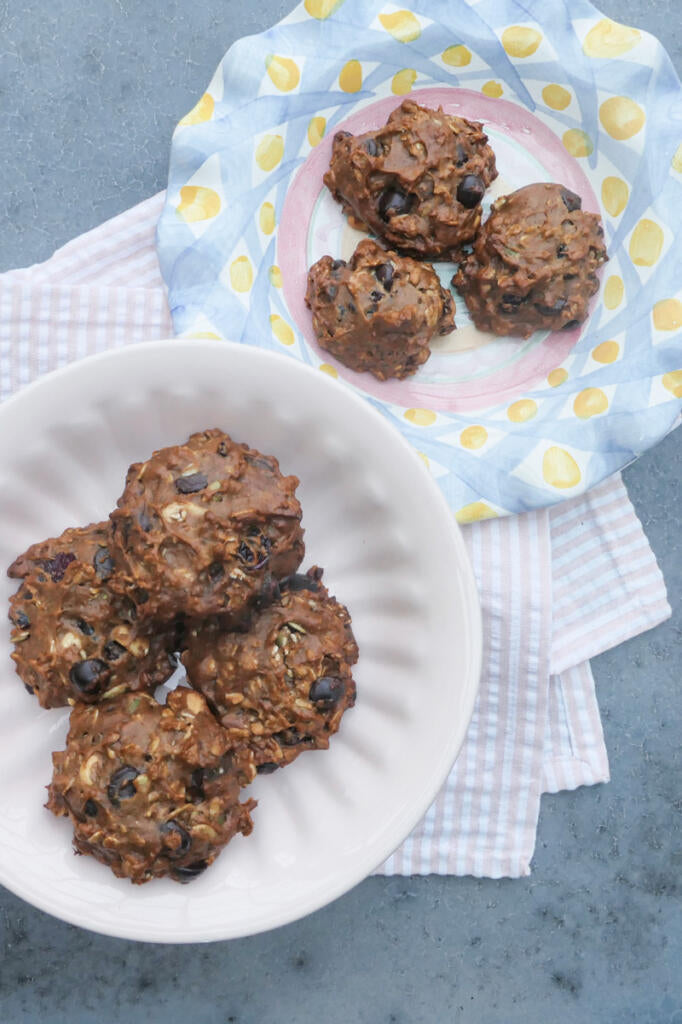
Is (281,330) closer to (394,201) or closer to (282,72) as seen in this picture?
(394,201)

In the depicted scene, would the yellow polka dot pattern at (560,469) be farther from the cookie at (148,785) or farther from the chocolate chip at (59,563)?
the chocolate chip at (59,563)

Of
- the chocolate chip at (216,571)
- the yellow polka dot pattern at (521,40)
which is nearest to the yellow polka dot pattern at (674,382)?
the yellow polka dot pattern at (521,40)

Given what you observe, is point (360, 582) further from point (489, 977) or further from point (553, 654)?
point (489, 977)

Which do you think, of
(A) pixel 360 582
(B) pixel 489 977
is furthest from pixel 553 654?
(B) pixel 489 977

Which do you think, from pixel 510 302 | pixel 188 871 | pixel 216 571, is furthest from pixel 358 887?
pixel 510 302

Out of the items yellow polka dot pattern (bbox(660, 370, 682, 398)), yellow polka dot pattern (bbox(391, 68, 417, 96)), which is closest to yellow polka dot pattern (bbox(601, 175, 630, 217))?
yellow polka dot pattern (bbox(660, 370, 682, 398))

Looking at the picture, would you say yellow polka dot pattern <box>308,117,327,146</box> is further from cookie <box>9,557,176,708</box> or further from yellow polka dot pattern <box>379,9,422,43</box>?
cookie <box>9,557,176,708</box>
